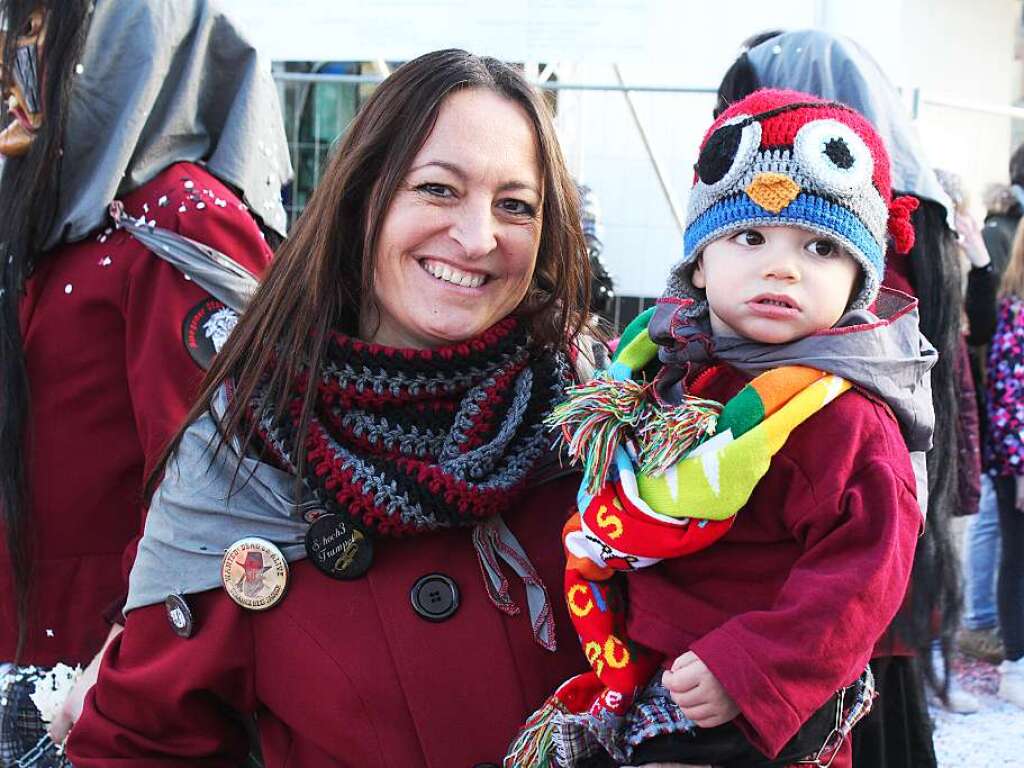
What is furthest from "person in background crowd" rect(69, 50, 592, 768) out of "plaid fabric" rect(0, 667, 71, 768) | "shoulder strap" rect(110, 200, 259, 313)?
"plaid fabric" rect(0, 667, 71, 768)

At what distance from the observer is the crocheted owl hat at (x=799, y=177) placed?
5.36 ft

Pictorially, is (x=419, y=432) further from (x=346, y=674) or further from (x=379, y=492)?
(x=346, y=674)

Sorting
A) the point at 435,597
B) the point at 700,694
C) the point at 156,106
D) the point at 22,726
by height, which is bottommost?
the point at 22,726

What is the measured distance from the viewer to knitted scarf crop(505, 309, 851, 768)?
5.14 feet

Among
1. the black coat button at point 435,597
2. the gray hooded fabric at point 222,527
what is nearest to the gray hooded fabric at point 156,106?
the gray hooded fabric at point 222,527

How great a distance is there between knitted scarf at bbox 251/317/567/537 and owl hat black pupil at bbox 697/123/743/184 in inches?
18.4

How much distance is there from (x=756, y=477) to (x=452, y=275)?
0.66m

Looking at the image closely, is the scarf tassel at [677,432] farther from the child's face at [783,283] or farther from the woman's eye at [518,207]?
the woman's eye at [518,207]

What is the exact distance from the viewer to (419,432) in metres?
1.97

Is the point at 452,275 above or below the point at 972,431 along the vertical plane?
below

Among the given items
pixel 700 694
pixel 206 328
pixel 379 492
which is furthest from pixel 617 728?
pixel 206 328

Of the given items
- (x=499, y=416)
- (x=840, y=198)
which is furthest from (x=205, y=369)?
(x=840, y=198)

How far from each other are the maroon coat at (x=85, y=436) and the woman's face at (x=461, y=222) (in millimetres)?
583

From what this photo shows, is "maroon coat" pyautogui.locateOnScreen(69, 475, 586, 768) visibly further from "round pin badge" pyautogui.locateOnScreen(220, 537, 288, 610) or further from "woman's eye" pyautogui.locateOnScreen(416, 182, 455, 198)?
"woman's eye" pyautogui.locateOnScreen(416, 182, 455, 198)
